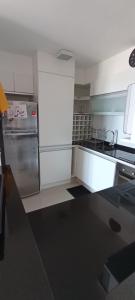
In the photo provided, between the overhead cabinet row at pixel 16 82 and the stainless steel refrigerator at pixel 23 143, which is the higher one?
the overhead cabinet row at pixel 16 82

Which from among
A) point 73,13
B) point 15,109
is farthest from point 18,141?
point 73,13

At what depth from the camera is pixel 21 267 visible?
499mm

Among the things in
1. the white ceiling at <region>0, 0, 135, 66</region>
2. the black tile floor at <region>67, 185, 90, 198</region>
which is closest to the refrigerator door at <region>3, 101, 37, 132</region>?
the white ceiling at <region>0, 0, 135, 66</region>

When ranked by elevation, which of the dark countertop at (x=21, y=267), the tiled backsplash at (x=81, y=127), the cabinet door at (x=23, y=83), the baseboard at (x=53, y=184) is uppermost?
the cabinet door at (x=23, y=83)

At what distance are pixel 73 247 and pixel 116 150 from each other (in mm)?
2017

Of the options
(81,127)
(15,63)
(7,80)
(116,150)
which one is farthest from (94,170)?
(15,63)

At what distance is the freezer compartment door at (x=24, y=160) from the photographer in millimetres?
2234

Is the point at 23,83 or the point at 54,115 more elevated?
the point at 23,83

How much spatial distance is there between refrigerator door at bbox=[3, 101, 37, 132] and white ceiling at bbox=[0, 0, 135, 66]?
0.81 meters

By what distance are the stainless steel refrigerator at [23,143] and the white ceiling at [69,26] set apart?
0.81 meters

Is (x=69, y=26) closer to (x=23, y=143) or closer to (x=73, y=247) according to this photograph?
(x=23, y=143)

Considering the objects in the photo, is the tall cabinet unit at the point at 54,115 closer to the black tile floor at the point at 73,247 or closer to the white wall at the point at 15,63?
the white wall at the point at 15,63

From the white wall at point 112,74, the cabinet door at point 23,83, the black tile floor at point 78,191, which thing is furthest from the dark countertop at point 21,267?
the cabinet door at point 23,83

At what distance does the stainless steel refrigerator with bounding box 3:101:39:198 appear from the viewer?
214 cm
